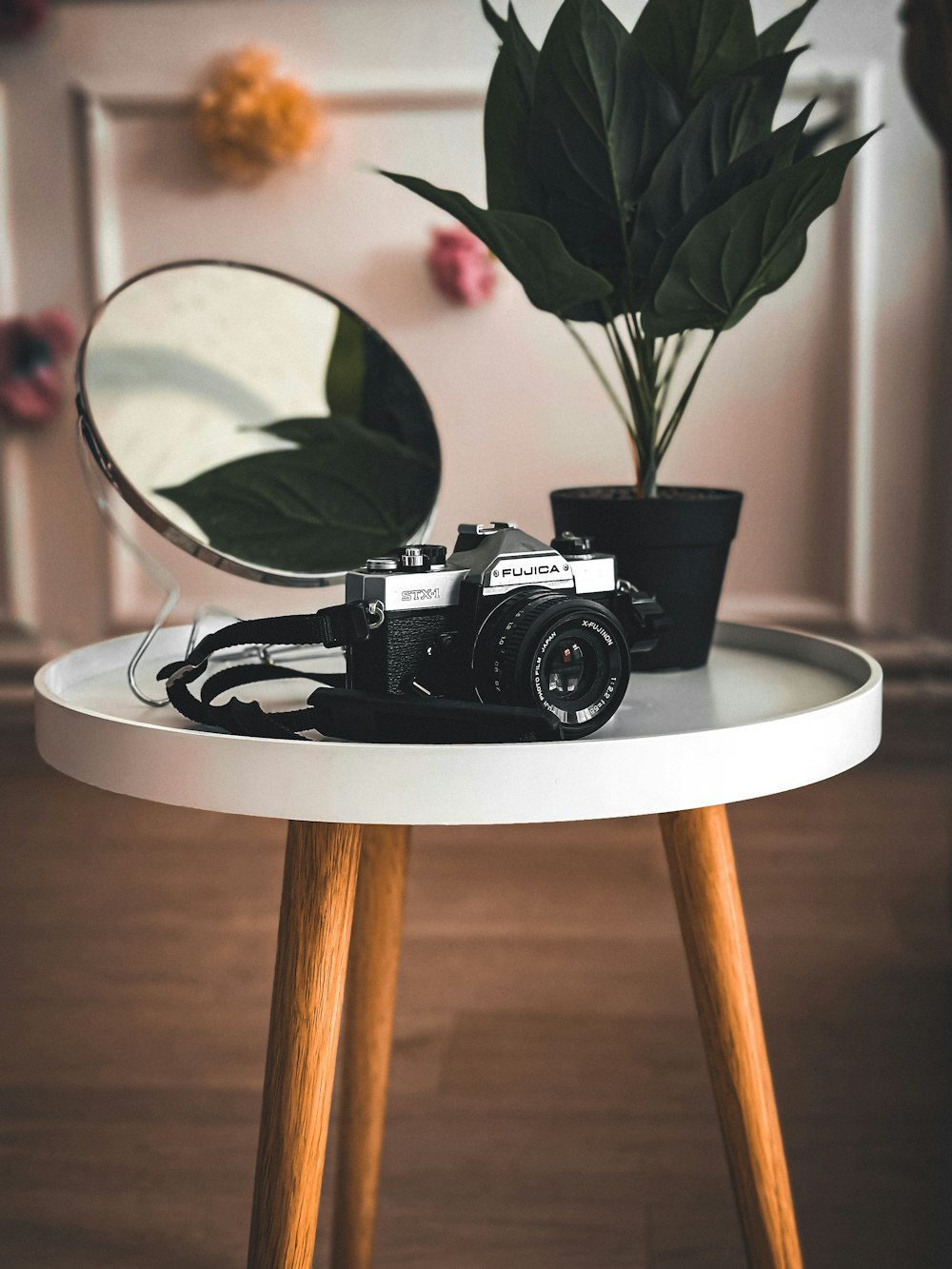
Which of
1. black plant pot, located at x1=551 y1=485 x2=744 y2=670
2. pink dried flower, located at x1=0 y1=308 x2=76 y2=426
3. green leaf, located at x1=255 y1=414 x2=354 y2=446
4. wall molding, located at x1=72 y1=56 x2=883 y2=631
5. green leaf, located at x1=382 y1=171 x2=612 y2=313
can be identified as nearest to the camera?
green leaf, located at x1=382 y1=171 x2=612 y2=313

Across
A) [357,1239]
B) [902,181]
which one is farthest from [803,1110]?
[902,181]

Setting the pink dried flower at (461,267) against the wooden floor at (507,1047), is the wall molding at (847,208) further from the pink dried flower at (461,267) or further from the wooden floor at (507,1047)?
the wooden floor at (507,1047)

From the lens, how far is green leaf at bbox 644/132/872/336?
58cm

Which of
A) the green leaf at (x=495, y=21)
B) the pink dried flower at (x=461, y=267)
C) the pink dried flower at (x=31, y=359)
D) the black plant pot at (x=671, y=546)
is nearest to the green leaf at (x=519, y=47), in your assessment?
the green leaf at (x=495, y=21)

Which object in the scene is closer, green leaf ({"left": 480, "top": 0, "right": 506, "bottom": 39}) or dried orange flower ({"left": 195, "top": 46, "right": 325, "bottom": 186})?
green leaf ({"left": 480, "top": 0, "right": 506, "bottom": 39})

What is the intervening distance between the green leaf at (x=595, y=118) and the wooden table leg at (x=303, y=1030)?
368mm

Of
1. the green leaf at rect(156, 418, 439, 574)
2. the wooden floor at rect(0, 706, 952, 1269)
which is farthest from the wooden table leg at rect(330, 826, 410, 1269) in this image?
the green leaf at rect(156, 418, 439, 574)

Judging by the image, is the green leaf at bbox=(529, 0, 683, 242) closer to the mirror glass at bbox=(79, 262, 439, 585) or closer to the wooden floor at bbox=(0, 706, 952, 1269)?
the mirror glass at bbox=(79, 262, 439, 585)

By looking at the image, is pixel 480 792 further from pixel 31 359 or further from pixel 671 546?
pixel 31 359

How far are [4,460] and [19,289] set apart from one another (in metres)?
0.34

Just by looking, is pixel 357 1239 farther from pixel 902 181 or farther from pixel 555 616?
pixel 902 181

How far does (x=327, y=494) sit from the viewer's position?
82 centimetres

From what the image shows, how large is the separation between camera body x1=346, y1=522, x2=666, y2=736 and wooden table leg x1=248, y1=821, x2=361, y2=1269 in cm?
8

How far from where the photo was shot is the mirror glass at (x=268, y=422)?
783 mm
